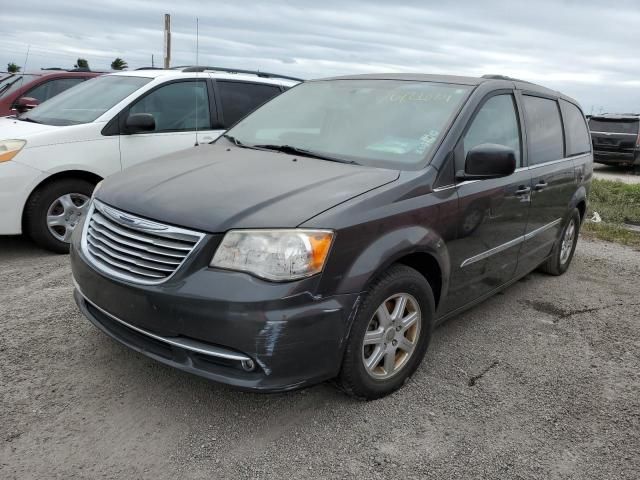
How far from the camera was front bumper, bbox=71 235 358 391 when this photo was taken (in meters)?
2.45

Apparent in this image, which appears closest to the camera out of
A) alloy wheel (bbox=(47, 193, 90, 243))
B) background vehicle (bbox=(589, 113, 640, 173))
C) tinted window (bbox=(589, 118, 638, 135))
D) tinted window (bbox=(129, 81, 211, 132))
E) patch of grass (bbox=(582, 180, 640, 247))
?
alloy wheel (bbox=(47, 193, 90, 243))

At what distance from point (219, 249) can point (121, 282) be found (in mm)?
534

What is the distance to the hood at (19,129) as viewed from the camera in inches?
202

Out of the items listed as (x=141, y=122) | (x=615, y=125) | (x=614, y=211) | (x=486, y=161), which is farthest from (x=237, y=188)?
(x=615, y=125)

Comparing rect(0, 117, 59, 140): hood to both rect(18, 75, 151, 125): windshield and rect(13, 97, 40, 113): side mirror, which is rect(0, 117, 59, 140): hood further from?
rect(13, 97, 40, 113): side mirror

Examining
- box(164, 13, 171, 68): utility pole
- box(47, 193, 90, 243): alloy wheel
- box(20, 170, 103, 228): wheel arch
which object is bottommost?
box(47, 193, 90, 243): alloy wheel

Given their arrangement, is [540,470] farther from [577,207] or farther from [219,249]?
[577,207]

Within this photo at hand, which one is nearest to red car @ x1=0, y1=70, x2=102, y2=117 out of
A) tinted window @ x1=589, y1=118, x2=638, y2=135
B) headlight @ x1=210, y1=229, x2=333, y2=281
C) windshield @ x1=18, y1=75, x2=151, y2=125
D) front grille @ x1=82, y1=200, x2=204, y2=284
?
windshield @ x1=18, y1=75, x2=151, y2=125

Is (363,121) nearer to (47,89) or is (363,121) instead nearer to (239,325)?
(239,325)

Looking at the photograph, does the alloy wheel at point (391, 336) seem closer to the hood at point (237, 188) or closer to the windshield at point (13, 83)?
the hood at point (237, 188)

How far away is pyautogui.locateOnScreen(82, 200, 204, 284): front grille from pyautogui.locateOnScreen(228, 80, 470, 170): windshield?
118 centimetres

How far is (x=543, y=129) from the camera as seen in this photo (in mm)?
4551

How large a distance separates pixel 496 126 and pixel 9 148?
3991 mm

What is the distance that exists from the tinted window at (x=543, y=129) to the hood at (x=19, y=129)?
4109 millimetres
